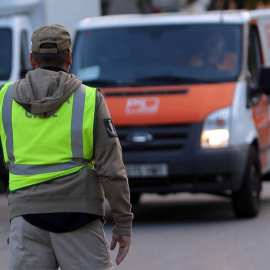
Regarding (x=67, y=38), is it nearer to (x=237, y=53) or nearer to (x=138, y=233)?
(x=138, y=233)

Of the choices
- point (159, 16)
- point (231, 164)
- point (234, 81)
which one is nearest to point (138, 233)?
point (231, 164)

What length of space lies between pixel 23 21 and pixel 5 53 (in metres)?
0.97

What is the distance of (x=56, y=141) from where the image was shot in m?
3.91

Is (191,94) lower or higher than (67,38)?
lower

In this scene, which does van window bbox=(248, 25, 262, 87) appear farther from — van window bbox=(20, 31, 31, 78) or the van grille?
van window bbox=(20, 31, 31, 78)

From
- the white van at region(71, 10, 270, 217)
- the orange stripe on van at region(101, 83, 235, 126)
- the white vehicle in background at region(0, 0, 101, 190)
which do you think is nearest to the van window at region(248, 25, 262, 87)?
the white van at region(71, 10, 270, 217)

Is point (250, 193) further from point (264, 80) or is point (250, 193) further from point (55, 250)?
point (55, 250)

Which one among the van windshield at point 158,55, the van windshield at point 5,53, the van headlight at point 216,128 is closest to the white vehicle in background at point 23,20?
the van windshield at point 5,53

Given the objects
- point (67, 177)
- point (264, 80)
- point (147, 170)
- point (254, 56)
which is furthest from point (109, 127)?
point (254, 56)

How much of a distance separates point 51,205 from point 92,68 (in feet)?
22.9

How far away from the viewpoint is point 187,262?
25.6 ft

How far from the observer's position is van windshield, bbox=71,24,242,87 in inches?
414

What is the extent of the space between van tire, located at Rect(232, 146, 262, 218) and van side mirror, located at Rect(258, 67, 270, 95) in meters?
0.62

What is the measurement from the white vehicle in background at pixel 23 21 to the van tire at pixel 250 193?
3.23 m
